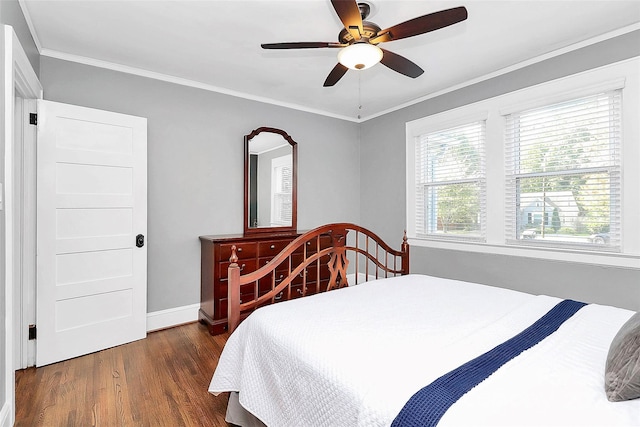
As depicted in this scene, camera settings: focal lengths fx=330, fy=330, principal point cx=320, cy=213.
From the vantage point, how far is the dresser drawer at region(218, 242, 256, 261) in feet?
10.5

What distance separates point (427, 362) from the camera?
1152 mm

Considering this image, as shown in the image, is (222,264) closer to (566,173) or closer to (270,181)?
(270,181)

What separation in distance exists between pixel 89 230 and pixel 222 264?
1.13 m

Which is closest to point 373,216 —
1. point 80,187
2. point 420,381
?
point 80,187

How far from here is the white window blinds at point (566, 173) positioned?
2600 millimetres

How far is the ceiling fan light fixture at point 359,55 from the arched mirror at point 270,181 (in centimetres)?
199

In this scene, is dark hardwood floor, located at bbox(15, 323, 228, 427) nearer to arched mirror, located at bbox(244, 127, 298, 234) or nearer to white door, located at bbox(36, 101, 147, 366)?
white door, located at bbox(36, 101, 147, 366)

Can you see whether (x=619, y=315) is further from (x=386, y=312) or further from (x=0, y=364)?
(x=0, y=364)

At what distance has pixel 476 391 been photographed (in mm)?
980

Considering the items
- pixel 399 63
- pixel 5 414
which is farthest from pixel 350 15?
pixel 5 414

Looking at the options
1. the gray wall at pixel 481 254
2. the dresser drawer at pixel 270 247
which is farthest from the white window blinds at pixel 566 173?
the dresser drawer at pixel 270 247

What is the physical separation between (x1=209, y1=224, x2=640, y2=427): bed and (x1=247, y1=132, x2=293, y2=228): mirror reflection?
197 cm

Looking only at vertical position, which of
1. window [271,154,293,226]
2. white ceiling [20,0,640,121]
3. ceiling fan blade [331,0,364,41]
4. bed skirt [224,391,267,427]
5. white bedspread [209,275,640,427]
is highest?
white ceiling [20,0,640,121]

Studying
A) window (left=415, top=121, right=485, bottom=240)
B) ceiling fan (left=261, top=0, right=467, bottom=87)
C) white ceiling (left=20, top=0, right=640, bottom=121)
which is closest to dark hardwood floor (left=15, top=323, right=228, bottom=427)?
ceiling fan (left=261, top=0, right=467, bottom=87)
